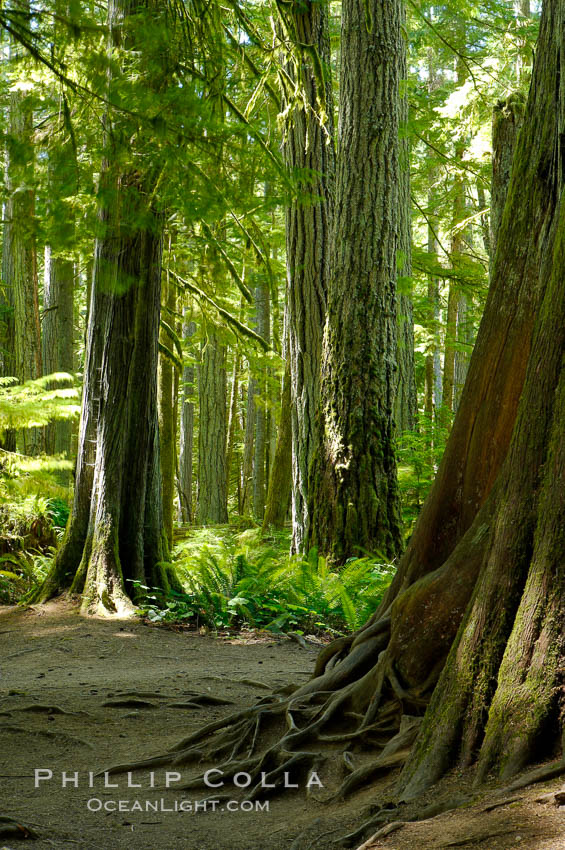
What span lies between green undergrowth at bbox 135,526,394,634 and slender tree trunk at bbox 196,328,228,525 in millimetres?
8831

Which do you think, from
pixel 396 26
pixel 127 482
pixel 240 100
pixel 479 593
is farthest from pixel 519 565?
pixel 240 100

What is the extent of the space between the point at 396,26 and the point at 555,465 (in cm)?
915

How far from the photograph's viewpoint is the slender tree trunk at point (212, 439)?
59.1 ft

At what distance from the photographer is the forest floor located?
2445 millimetres

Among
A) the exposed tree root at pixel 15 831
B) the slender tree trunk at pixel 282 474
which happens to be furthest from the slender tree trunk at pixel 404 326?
the exposed tree root at pixel 15 831

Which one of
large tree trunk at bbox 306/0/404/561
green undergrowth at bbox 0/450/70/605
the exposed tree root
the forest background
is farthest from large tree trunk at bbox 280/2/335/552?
the exposed tree root

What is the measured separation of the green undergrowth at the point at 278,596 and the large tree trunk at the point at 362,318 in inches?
26.0

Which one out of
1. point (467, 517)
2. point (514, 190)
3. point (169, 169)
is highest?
point (169, 169)

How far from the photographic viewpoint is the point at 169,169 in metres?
4.52

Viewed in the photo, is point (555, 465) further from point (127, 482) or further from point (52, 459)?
point (52, 459)

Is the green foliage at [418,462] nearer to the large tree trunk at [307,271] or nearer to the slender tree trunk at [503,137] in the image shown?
the large tree trunk at [307,271]

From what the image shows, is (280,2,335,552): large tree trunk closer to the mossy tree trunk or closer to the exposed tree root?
the mossy tree trunk

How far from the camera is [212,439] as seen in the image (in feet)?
59.7

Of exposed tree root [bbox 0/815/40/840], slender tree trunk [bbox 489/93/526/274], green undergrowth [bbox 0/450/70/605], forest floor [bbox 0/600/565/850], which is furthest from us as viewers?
green undergrowth [bbox 0/450/70/605]
